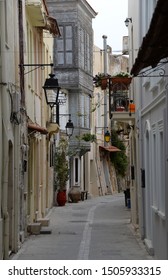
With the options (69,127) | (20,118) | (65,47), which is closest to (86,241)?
(20,118)

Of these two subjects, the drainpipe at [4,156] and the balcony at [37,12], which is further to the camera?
the balcony at [37,12]

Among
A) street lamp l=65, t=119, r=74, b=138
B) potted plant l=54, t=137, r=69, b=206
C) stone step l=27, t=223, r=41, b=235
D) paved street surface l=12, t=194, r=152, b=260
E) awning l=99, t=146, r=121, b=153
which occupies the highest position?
street lamp l=65, t=119, r=74, b=138

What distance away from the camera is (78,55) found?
121ft

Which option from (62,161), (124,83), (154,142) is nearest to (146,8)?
(154,142)

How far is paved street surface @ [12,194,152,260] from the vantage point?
14188mm

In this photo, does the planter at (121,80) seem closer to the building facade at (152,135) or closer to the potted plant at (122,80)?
the potted plant at (122,80)

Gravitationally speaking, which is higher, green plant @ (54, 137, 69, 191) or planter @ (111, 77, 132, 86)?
planter @ (111, 77, 132, 86)

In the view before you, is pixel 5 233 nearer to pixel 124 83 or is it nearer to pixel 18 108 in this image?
pixel 18 108

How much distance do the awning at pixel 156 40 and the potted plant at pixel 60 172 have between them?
23.2 m

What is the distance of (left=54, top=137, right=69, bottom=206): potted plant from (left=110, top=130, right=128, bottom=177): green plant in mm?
15748

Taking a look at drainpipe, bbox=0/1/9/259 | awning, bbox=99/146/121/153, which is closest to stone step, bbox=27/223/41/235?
drainpipe, bbox=0/1/9/259

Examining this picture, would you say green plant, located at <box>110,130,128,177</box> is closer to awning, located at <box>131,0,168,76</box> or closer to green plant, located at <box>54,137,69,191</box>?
green plant, located at <box>54,137,69,191</box>

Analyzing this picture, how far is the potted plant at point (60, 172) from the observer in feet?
103

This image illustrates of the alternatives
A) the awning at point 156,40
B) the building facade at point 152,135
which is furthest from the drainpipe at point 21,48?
the awning at point 156,40
